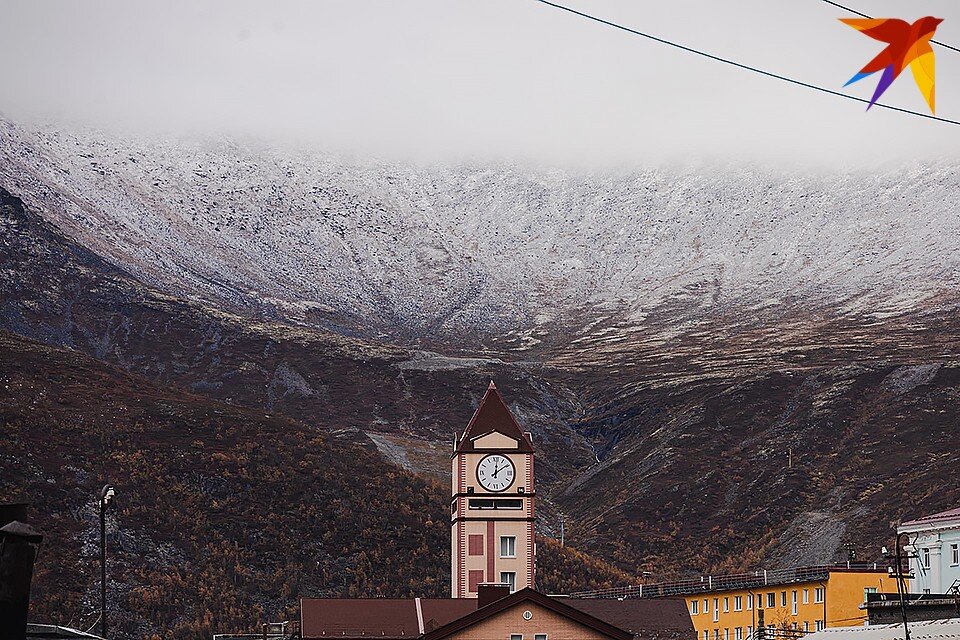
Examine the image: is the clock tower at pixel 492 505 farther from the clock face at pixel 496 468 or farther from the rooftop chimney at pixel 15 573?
the rooftop chimney at pixel 15 573

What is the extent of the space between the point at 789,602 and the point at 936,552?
3276 centimetres

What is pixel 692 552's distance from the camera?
466ft

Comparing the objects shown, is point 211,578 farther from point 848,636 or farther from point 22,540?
point 22,540

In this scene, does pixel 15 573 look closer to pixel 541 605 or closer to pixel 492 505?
pixel 541 605

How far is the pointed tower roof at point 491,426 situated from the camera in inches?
2980

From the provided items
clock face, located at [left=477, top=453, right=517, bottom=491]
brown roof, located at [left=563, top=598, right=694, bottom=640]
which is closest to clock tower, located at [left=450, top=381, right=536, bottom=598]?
clock face, located at [left=477, top=453, right=517, bottom=491]

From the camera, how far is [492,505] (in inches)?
2950

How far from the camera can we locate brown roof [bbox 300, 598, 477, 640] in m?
62.1

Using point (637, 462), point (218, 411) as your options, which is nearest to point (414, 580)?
point (218, 411)

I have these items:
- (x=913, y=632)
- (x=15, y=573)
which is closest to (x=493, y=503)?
(x=913, y=632)

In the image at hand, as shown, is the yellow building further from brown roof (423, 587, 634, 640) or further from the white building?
the white building

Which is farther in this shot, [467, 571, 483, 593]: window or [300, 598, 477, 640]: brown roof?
[467, 571, 483, 593]: window

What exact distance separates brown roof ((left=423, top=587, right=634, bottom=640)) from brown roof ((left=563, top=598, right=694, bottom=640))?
31.6 feet

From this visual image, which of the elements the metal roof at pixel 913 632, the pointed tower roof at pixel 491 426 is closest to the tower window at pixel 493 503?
the pointed tower roof at pixel 491 426
